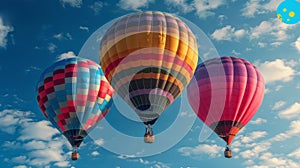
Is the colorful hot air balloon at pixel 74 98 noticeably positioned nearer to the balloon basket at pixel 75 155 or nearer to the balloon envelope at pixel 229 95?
the balloon basket at pixel 75 155

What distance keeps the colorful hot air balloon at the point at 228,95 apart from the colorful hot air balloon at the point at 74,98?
6.34 metres

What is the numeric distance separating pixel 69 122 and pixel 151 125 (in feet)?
23.1

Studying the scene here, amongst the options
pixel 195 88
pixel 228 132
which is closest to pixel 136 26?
pixel 195 88

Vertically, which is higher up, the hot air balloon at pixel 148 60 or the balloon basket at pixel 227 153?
the hot air balloon at pixel 148 60

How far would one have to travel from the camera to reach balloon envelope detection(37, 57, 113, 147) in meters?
28.0

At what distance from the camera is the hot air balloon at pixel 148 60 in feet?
75.0

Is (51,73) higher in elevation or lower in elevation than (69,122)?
higher

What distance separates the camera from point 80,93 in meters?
28.2

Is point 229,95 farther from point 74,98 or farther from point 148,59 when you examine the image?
point 74,98

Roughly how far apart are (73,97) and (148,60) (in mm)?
7345

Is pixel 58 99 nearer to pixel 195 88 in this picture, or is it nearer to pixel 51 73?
pixel 51 73

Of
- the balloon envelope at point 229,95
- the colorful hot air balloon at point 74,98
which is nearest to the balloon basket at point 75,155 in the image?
the colorful hot air balloon at point 74,98

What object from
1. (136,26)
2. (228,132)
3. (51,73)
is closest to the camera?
(136,26)

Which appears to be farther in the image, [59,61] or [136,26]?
[59,61]
